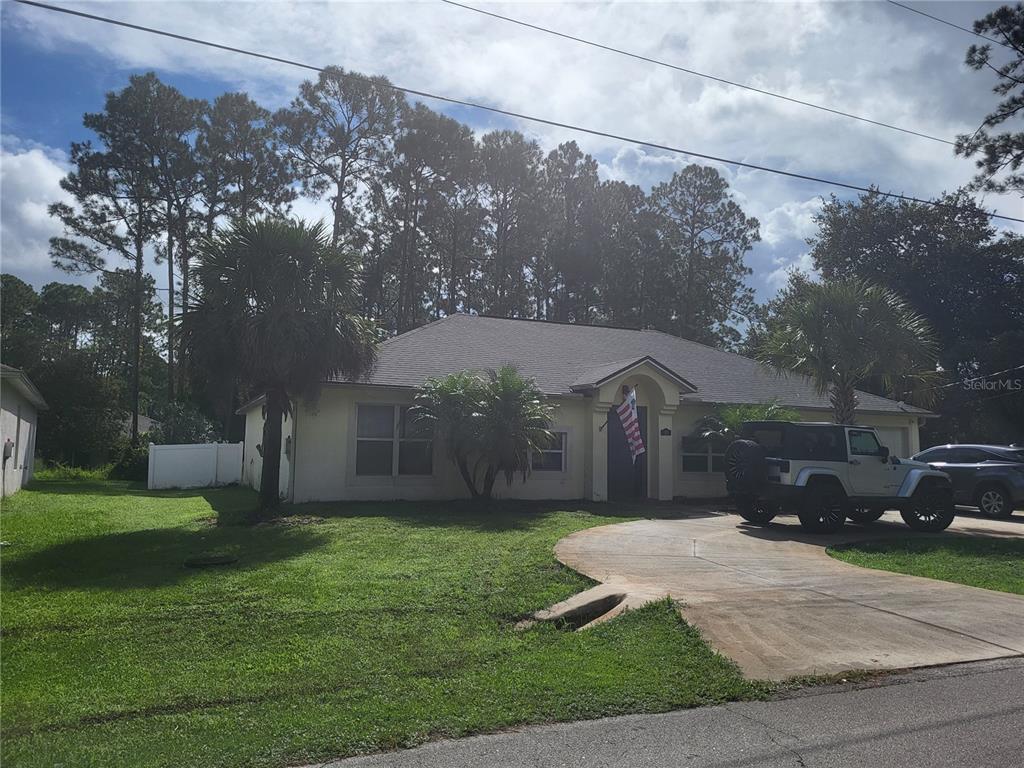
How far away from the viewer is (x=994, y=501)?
1733 cm

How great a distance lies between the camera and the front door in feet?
63.9

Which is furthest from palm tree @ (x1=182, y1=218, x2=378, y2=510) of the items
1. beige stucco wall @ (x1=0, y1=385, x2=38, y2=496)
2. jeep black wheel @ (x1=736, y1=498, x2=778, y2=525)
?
jeep black wheel @ (x1=736, y1=498, x2=778, y2=525)

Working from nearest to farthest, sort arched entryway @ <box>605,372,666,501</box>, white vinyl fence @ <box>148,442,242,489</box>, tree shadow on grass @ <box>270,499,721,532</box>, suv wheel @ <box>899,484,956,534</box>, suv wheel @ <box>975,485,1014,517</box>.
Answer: tree shadow on grass @ <box>270,499,721,532</box> → suv wheel @ <box>899,484,956,534</box> → suv wheel @ <box>975,485,1014,517</box> → arched entryway @ <box>605,372,666,501</box> → white vinyl fence @ <box>148,442,242,489</box>

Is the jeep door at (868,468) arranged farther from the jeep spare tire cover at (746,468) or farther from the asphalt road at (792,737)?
the asphalt road at (792,737)

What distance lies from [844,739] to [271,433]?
38.8ft

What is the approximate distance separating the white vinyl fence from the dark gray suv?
865 inches

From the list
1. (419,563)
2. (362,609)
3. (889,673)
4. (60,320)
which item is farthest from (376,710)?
(60,320)

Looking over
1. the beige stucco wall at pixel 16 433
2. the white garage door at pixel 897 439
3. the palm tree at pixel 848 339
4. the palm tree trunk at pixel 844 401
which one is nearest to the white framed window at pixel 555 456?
the palm tree at pixel 848 339

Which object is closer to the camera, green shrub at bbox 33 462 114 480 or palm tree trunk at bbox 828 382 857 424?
palm tree trunk at bbox 828 382 857 424

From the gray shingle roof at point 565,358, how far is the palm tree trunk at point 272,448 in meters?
2.69

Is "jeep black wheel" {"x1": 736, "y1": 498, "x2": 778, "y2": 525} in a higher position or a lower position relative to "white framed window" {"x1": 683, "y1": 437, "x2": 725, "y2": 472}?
lower

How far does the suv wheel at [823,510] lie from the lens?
13.6 m

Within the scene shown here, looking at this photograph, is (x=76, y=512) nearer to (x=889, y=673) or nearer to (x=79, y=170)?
(x=889, y=673)

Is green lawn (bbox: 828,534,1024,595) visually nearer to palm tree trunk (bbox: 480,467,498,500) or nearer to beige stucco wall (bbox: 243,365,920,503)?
palm tree trunk (bbox: 480,467,498,500)
